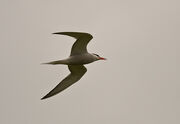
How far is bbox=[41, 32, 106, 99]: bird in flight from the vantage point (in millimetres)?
15602

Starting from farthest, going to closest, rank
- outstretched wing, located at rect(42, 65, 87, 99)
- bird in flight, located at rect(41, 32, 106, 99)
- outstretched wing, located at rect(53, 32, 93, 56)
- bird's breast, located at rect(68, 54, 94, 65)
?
outstretched wing, located at rect(42, 65, 87, 99) → bird's breast, located at rect(68, 54, 94, 65) → bird in flight, located at rect(41, 32, 106, 99) → outstretched wing, located at rect(53, 32, 93, 56)

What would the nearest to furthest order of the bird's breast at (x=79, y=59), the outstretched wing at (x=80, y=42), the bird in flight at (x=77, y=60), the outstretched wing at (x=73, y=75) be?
the outstretched wing at (x=80, y=42), the bird in flight at (x=77, y=60), the bird's breast at (x=79, y=59), the outstretched wing at (x=73, y=75)

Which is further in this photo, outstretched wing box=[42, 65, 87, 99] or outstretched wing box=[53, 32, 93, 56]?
outstretched wing box=[42, 65, 87, 99]

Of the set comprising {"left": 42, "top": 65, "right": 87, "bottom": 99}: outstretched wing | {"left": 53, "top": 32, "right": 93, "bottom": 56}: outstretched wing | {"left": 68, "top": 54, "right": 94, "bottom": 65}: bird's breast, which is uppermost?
{"left": 53, "top": 32, "right": 93, "bottom": 56}: outstretched wing

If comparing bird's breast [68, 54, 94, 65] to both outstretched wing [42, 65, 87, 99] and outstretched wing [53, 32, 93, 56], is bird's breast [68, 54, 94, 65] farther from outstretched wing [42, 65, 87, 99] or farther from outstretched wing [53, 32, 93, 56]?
outstretched wing [42, 65, 87, 99]

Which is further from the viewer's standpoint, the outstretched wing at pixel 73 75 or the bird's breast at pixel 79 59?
the outstretched wing at pixel 73 75

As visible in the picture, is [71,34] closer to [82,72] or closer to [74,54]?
[74,54]

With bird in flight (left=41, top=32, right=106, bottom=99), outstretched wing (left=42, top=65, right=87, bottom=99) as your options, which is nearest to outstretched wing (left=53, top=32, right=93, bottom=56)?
bird in flight (left=41, top=32, right=106, bottom=99)

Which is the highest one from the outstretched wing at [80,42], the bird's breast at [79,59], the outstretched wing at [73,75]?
the outstretched wing at [80,42]

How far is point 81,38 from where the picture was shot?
15.6 meters

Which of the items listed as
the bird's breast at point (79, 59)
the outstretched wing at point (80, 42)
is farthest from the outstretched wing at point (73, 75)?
the outstretched wing at point (80, 42)

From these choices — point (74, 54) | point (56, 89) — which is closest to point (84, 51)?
point (74, 54)

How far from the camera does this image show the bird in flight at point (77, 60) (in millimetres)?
15602

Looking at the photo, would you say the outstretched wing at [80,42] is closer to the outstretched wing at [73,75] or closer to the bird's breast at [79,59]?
the bird's breast at [79,59]
